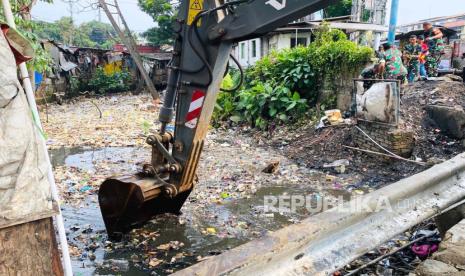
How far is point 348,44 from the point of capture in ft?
31.1

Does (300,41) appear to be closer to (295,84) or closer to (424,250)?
(295,84)

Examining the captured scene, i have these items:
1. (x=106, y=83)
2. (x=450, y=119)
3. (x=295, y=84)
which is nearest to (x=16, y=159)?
(x=450, y=119)

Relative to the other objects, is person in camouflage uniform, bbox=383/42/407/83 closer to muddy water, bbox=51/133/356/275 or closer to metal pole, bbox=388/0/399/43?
muddy water, bbox=51/133/356/275

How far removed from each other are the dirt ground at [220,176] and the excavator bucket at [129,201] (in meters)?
0.18

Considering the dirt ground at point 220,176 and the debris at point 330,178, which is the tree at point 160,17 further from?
the debris at point 330,178

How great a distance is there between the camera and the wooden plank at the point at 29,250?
1.61m

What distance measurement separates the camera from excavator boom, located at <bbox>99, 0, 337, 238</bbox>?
137 inches

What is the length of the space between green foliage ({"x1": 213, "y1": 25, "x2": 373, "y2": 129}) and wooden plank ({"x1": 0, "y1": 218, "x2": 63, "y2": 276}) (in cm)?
838

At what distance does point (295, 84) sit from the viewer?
1066 centimetres

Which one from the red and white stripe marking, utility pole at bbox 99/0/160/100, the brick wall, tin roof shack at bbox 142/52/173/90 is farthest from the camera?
tin roof shack at bbox 142/52/173/90

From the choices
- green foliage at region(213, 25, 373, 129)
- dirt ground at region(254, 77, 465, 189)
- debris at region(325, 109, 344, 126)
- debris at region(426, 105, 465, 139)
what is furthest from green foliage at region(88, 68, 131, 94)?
debris at region(426, 105, 465, 139)

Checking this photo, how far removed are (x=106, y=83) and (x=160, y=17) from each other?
815 centimetres

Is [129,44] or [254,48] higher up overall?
[129,44]

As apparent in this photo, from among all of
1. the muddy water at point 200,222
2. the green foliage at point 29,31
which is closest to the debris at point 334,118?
the muddy water at point 200,222
